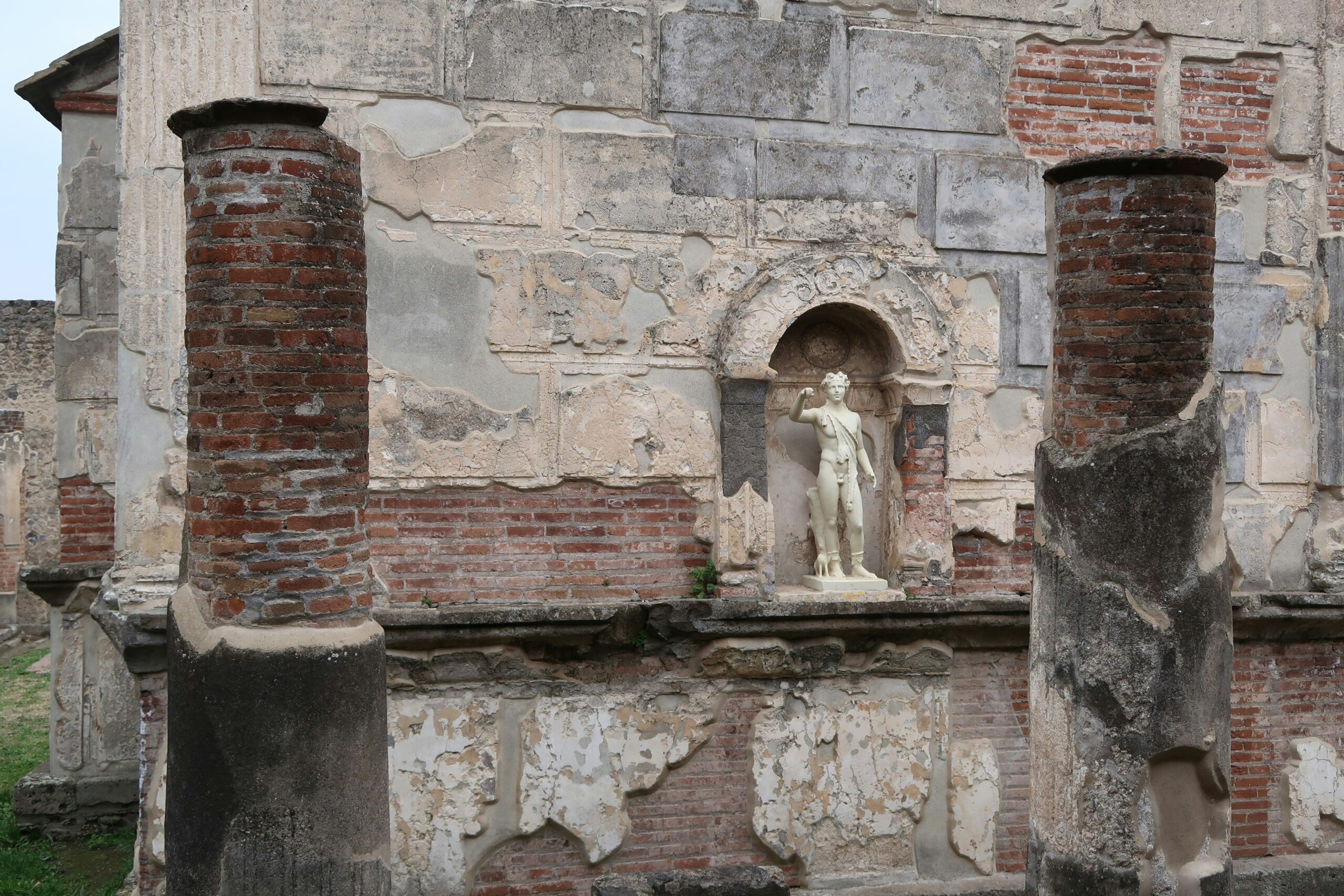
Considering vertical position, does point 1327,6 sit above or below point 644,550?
above

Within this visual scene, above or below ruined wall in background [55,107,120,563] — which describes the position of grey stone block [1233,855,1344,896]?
below

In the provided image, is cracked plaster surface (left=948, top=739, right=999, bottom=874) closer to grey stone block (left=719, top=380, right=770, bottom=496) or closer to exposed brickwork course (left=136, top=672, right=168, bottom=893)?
grey stone block (left=719, top=380, right=770, bottom=496)

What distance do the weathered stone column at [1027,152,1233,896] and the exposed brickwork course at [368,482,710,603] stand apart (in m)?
2.55

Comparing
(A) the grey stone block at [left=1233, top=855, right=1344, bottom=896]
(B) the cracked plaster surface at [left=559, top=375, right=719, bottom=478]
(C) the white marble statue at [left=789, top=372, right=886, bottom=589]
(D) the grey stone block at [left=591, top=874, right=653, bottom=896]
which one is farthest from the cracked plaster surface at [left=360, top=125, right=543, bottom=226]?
(A) the grey stone block at [left=1233, top=855, right=1344, bottom=896]

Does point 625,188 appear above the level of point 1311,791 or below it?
above

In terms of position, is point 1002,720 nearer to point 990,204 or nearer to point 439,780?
point 990,204

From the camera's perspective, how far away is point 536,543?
6.22 m

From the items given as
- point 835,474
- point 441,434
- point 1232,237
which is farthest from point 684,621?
point 1232,237

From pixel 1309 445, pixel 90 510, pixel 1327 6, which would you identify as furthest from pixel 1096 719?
pixel 90 510

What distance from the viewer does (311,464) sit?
11.5ft

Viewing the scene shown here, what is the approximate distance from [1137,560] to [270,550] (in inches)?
113

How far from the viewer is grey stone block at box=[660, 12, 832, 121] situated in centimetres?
634

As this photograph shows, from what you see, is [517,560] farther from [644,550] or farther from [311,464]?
[311,464]

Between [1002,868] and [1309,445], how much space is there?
10.6 ft
